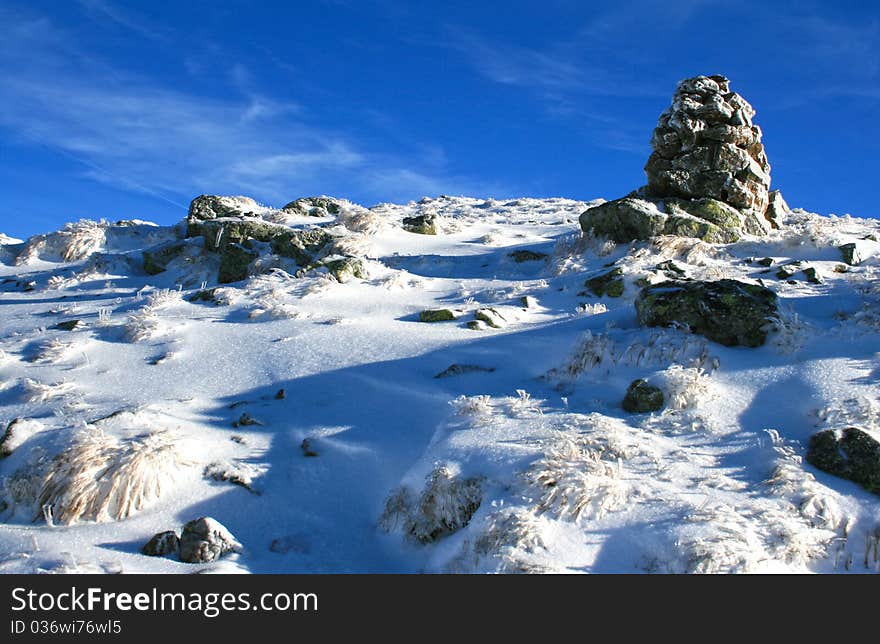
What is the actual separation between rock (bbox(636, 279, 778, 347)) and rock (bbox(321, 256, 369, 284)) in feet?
20.0

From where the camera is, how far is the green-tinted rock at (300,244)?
14945mm

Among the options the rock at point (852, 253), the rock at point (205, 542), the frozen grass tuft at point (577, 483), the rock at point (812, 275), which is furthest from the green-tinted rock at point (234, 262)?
the rock at point (852, 253)

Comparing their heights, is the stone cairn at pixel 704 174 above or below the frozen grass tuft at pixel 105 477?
above

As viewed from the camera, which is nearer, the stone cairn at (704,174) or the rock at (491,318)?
the rock at (491,318)

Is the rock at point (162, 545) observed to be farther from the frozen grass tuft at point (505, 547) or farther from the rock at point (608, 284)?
the rock at point (608, 284)

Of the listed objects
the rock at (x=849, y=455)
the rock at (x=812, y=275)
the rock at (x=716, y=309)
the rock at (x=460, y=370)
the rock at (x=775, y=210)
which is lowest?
the rock at (x=849, y=455)

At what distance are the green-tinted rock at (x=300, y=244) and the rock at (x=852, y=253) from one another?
35.2 feet

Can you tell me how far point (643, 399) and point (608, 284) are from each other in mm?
5085

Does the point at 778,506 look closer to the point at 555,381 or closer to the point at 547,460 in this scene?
the point at 547,460

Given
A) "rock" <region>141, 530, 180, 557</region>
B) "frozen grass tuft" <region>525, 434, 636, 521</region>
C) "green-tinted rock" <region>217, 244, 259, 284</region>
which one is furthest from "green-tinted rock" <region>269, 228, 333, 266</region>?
"frozen grass tuft" <region>525, 434, 636, 521</region>

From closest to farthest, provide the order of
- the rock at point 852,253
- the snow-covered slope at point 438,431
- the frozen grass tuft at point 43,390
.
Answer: the snow-covered slope at point 438,431
the frozen grass tuft at point 43,390
the rock at point 852,253
